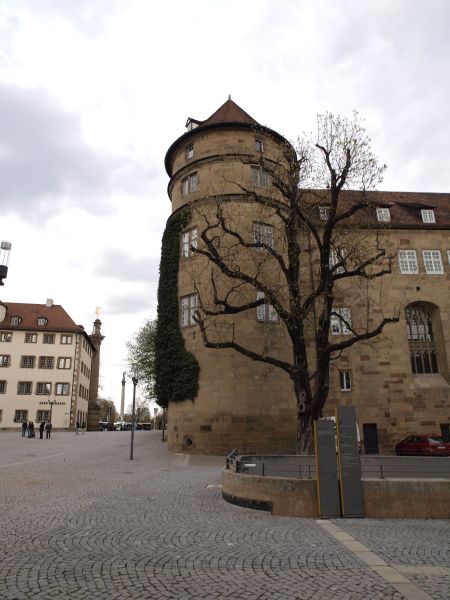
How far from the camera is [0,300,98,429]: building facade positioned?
61.5 m

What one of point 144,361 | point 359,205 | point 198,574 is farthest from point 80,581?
point 144,361

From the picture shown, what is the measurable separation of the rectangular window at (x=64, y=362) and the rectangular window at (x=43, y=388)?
2862mm

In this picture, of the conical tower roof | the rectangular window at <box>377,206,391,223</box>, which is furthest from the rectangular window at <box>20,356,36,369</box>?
the rectangular window at <box>377,206,391,223</box>

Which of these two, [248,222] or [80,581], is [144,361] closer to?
[248,222]

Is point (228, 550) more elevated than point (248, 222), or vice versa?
point (248, 222)

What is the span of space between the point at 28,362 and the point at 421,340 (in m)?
52.4

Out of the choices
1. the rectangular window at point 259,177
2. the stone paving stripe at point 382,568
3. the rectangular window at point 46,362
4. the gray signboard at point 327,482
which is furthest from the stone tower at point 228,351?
the rectangular window at point 46,362

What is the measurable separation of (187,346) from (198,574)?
792 inches

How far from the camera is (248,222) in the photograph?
26344 millimetres

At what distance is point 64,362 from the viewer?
64562 millimetres

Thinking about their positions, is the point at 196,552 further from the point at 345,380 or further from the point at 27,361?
the point at 27,361

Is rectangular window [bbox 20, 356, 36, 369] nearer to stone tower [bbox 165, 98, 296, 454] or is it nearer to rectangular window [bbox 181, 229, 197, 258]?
stone tower [bbox 165, 98, 296, 454]

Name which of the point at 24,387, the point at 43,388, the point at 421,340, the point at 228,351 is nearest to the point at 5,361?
the point at 24,387

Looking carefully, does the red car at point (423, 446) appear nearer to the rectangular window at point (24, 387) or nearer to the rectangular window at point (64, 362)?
the rectangular window at point (64, 362)
